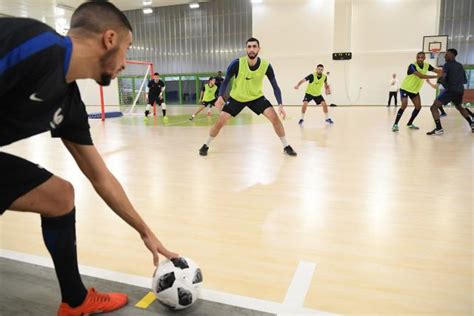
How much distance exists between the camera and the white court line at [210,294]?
72.3 inches

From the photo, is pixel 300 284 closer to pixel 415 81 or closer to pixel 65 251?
pixel 65 251

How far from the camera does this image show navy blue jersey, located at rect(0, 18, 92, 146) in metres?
1.12

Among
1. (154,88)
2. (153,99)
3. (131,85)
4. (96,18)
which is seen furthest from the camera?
(131,85)

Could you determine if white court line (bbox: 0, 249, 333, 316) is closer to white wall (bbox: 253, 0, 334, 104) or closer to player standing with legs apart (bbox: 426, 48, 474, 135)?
player standing with legs apart (bbox: 426, 48, 474, 135)

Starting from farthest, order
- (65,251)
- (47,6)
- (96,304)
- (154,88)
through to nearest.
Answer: (47,6) → (154,88) → (96,304) → (65,251)

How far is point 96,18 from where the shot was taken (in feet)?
4.35

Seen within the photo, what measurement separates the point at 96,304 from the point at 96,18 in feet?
4.33

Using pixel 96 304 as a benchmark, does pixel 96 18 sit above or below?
above

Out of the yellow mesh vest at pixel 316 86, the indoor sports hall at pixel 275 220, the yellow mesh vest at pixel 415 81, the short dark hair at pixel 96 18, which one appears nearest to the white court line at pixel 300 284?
the indoor sports hall at pixel 275 220

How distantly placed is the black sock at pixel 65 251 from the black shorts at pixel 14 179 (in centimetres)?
25

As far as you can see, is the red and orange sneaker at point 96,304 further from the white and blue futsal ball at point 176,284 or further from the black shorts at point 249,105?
the black shorts at point 249,105

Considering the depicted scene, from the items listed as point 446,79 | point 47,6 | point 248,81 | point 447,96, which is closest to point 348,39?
point 446,79

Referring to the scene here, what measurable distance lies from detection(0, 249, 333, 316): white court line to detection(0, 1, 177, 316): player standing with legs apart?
0.32 meters

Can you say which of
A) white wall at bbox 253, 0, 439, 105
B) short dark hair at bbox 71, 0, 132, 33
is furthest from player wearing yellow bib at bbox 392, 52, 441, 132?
white wall at bbox 253, 0, 439, 105
